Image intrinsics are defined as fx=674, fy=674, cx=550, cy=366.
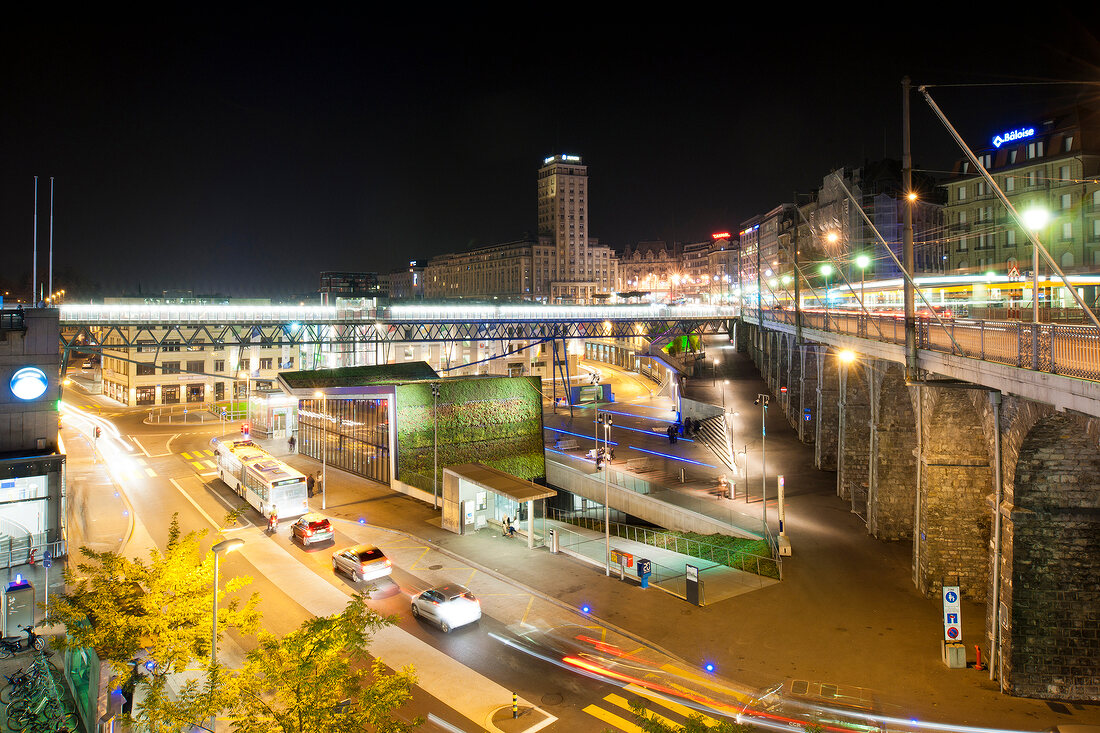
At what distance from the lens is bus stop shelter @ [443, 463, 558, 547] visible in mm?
26875

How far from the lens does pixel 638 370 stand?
103688mm

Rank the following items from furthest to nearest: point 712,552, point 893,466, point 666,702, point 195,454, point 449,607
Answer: point 195,454 < point 893,466 < point 712,552 < point 449,607 < point 666,702

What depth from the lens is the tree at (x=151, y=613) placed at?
12.5 metres

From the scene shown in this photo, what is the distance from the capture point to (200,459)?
42.7m

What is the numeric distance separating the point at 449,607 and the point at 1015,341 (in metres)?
15.0

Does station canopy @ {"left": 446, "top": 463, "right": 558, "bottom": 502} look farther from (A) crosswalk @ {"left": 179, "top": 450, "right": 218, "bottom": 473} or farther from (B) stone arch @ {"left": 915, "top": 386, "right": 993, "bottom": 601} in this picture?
(A) crosswalk @ {"left": 179, "top": 450, "right": 218, "bottom": 473}

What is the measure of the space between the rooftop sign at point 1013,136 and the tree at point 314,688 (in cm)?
6111

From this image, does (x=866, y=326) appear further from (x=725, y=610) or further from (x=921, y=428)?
(x=725, y=610)

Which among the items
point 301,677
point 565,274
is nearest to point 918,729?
point 301,677

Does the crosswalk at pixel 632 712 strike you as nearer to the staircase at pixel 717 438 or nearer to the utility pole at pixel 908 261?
the utility pole at pixel 908 261

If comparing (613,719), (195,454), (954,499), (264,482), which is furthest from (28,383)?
(954,499)

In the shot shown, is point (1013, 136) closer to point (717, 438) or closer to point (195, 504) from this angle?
point (717, 438)

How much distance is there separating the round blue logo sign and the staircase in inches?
1194

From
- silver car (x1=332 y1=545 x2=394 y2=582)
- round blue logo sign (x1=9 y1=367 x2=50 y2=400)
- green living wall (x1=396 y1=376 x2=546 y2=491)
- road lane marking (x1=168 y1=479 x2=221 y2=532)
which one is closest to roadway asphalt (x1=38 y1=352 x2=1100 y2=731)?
silver car (x1=332 y1=545 x2=394 y2=582)
